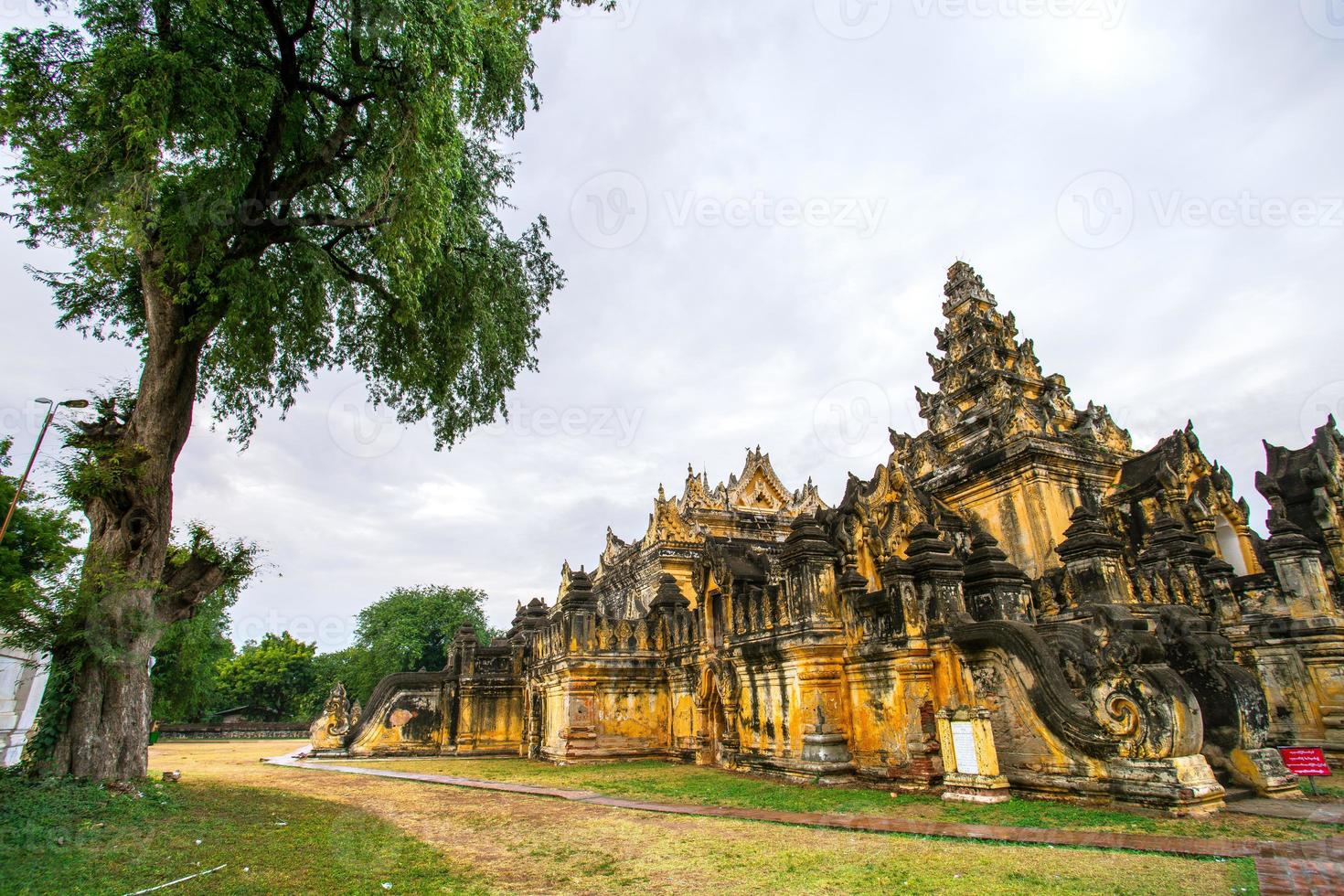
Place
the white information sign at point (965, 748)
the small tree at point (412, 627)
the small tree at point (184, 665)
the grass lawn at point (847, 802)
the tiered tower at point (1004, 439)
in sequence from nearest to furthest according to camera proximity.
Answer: the grass lawn at point (847, 802)
the white information sign at point (965, 748)
the tiered tower at point (1004, 439)
the small tree at point (184, 665)
the small tree at point (412, 627)

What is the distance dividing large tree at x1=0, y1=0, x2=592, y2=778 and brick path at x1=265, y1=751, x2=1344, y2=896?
804 cm

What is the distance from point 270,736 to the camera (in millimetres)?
47969

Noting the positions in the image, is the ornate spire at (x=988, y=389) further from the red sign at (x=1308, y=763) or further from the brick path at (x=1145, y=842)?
the brick path at (x=1145, y=842)

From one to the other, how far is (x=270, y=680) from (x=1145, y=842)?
74.5 meters

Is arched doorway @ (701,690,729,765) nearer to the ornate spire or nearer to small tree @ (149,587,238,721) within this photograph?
the ornate spire

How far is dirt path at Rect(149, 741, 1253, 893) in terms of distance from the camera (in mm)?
5852

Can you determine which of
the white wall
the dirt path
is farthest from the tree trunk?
the white wall

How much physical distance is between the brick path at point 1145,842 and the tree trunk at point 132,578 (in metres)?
7.32

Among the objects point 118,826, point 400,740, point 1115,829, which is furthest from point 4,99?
point 400,740

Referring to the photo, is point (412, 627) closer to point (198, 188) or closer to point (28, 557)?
point (28, 557)

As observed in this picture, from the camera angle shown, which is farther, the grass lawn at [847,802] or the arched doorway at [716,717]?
the arched doorway at [716,717]

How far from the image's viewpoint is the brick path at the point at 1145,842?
18.7ft

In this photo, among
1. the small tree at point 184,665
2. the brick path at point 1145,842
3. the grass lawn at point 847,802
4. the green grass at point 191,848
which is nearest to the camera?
the brick path at point 1145,842

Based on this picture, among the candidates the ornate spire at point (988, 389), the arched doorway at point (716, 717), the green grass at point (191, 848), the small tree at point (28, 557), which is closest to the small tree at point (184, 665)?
the small tree at point (28, 557)
